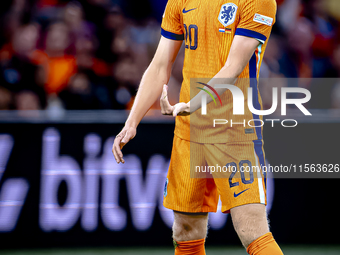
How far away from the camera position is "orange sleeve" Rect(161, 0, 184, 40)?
2336 mm

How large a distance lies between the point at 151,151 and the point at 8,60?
5.92 feet

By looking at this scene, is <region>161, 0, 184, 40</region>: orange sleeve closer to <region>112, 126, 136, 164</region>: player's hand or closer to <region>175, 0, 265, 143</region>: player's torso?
<region>175, 0, 265, 143</region>: player's torso

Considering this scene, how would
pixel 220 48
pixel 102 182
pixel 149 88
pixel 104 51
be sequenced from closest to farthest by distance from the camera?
pixel 220 48
pixel 149 88
pixel 102 182
pixel 104 51

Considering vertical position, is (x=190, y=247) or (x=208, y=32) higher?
(x=208, y=32)

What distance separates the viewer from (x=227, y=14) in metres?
2.12

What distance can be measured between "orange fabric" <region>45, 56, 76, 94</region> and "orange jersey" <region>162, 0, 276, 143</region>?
2.53 meters

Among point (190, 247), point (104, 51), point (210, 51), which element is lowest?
point (190, 247)

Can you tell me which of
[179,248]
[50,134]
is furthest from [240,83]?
[50,134]

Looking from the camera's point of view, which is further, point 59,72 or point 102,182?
point 59,72

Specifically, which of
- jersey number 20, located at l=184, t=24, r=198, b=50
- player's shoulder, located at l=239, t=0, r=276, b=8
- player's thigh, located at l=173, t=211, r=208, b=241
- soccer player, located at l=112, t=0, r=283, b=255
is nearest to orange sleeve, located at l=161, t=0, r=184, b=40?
soccer player, located at l=112, t=0, r=283, b=255

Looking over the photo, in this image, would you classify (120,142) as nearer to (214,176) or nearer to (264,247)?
(214,176)

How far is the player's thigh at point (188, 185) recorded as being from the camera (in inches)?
89.0

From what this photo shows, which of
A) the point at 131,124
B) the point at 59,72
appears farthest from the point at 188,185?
the point at 59,72

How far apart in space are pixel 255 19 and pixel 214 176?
0.74 metres
